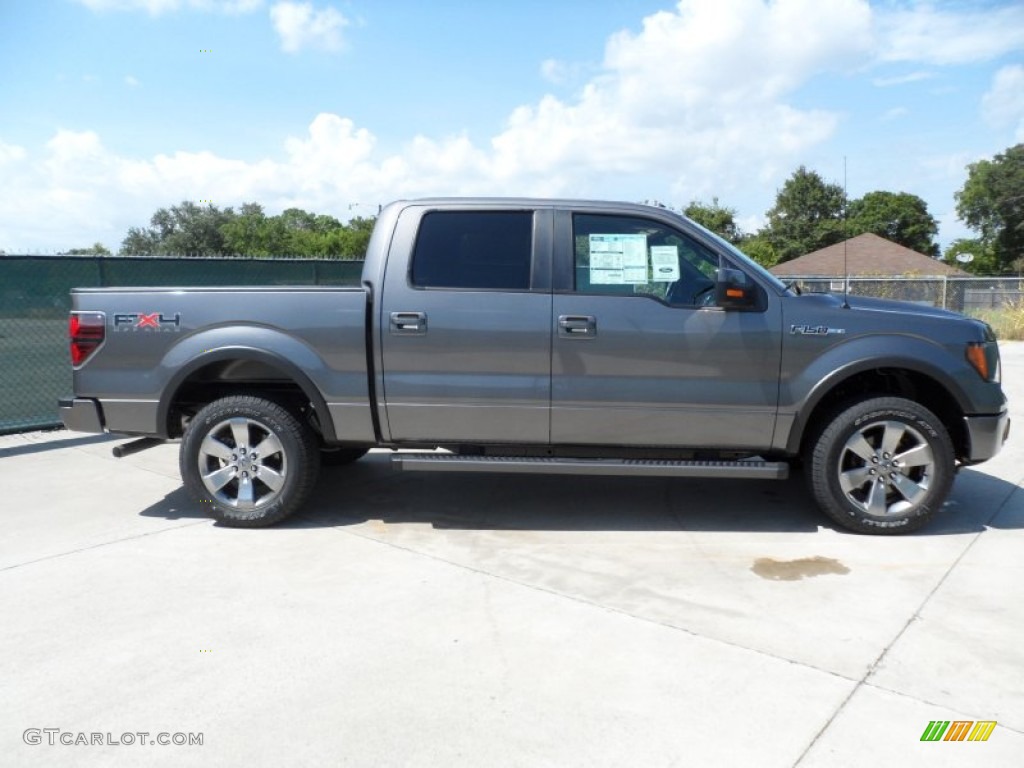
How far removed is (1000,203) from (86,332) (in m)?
68.1

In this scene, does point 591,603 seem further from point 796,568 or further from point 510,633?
point 796,568

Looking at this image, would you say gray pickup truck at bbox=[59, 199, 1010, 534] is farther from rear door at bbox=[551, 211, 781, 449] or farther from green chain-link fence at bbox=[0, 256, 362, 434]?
green chain-link fence at bbox=[0, 256, 362, 434]

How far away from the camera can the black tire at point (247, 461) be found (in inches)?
192

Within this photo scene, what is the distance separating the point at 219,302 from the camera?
15.8 ft

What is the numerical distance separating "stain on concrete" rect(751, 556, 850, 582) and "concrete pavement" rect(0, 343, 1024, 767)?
0.06 feet

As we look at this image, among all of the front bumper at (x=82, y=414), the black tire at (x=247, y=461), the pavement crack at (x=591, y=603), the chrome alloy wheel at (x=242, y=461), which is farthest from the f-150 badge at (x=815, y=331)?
the front bumper at (x=82, y=414)

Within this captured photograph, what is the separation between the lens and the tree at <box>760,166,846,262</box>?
2144 inches

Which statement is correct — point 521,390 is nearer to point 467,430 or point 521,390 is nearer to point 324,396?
point 467,430

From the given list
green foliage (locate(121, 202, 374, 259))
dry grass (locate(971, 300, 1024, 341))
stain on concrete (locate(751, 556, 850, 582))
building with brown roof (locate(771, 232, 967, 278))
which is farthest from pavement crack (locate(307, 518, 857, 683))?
green foliage (locate(121, 202, 374, 259))

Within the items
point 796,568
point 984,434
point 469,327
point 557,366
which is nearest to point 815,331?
point 984,434

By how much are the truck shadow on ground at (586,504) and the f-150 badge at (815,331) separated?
4.15 feet

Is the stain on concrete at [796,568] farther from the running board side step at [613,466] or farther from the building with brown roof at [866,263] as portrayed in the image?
the building with brown roof at [866,263]

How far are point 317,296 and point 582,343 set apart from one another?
5.36 ft

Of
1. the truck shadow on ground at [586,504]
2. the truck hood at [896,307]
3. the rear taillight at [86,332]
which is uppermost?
the truck hood at [896,307]
